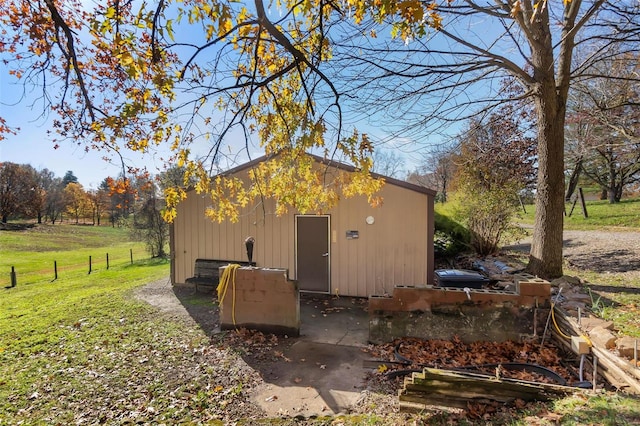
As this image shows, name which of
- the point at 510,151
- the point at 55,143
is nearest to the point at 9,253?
the point at 55,143

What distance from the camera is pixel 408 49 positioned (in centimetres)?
638

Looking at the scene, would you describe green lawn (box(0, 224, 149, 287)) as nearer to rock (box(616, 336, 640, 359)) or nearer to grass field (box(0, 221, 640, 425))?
grass field (box(0, 221, 640, 425))

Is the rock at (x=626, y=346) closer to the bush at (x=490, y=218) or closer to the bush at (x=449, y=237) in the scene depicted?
the bush at (x=490, y=218)

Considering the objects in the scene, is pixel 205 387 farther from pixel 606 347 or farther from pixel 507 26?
pixel 507 26

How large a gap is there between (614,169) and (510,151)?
10757mm

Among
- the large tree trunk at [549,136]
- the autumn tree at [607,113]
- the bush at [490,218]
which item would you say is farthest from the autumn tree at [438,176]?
the large tree trunk at [549,136]

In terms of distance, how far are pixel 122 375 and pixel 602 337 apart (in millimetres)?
6062

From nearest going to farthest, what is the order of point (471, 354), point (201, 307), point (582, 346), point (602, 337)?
point (582, 346)
point (602, 337)
point (471, 354)
point (201, 307)

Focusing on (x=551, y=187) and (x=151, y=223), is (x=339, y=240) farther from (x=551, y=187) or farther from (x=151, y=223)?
(x=151, y=223)

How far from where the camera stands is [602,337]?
3.74 metres

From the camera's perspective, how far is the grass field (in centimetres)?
273

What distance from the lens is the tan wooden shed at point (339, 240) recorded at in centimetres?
742

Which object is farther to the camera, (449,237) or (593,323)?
(449,237)

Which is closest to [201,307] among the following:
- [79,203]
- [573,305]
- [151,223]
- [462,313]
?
[462,313]
